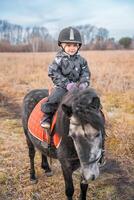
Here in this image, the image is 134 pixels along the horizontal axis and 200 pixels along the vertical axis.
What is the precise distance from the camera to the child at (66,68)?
4.37m

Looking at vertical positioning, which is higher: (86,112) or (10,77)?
(86,112)

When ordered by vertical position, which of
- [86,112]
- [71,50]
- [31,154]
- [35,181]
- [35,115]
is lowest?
[35,181]

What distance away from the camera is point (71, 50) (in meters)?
4.54

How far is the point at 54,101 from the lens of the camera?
14.1 feet

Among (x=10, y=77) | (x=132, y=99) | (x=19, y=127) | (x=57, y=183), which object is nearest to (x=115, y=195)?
(x=57, y=183)

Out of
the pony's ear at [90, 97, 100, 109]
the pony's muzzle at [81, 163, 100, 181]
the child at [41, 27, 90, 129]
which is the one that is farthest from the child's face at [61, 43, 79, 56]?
the pony's muzzle at [81, 163, 100, 181]

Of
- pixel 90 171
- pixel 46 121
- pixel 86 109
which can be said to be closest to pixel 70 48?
pixel 46 121

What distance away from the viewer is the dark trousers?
169 inches

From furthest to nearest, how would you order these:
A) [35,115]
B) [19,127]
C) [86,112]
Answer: [19,127] < [35,115] < [86,112]

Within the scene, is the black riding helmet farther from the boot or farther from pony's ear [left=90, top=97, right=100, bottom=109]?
pony's ear [left=90, top=97, right=100, bottom=109]

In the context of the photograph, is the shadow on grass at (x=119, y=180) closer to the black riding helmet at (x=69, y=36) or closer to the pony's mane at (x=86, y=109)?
the pony's mane at (x=86, y=109)

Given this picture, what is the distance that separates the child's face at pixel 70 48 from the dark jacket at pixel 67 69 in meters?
0.06

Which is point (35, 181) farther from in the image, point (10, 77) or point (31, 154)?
point (10, 77)

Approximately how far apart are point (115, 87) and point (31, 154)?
20.7 feet
